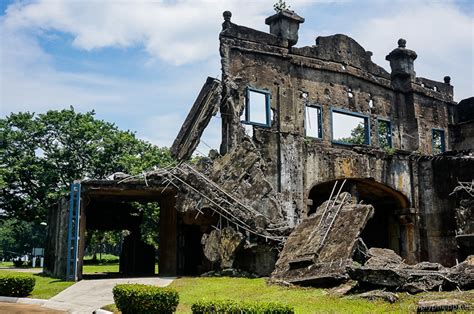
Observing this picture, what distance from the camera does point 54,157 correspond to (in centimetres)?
3438

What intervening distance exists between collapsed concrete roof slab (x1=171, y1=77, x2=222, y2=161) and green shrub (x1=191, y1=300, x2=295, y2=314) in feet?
42.2

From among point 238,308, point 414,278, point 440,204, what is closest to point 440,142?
point 440,204

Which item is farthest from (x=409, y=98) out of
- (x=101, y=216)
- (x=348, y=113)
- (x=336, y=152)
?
(x=101, y=216)

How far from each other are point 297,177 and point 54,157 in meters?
19.3

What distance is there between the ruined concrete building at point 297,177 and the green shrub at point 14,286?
7.11 feet

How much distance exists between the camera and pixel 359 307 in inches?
382

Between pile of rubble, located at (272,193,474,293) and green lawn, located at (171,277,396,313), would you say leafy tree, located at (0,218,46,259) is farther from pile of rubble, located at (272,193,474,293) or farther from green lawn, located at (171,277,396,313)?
pile of rubble, located at (272,193,474,293)

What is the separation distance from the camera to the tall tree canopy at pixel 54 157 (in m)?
33.4

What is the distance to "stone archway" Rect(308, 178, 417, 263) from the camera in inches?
934

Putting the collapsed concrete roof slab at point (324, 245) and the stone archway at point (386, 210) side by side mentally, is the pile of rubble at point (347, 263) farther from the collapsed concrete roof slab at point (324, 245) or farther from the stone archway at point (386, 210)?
the stone archway at point (386, 210)

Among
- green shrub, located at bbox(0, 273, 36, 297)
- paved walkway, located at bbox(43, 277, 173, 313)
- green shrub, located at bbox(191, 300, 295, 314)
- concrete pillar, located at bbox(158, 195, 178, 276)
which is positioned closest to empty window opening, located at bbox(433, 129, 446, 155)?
concrete pillar, located at bbox(158, 195, 178, 276)

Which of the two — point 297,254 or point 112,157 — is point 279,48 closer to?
point 297,254

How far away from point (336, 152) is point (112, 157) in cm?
1833

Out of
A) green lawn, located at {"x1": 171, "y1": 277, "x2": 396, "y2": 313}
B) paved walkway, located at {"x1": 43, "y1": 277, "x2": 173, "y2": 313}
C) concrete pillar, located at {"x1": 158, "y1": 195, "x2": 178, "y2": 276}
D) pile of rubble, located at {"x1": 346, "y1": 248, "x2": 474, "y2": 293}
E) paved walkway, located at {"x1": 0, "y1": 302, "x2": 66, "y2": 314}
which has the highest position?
concrete pillar, located at {"x1": 158, "y1": 195, "x2": 178, "y2": 276}
